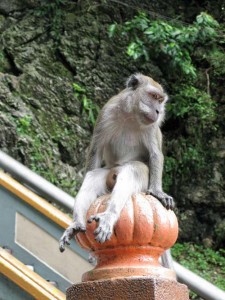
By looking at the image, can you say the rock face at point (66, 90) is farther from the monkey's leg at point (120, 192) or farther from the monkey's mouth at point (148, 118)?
the monkey's leg at point (120, 192)

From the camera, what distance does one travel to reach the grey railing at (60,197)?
2.87 meters

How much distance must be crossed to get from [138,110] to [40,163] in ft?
15.0

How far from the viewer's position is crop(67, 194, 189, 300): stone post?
2.17 m

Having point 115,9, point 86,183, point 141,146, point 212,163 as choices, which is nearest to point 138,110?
point 141,146

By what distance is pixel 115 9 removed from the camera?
1053cm

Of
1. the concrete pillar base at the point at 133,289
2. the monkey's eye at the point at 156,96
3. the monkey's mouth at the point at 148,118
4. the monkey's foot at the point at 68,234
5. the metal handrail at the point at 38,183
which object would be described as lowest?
the metal handrail at the point at 38,183

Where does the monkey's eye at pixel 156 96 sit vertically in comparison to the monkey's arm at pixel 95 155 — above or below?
above

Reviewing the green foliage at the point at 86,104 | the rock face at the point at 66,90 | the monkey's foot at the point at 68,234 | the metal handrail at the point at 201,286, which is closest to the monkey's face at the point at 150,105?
the metal handrail at the point at 201,286

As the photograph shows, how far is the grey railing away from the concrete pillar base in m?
0.65

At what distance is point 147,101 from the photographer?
3744 millimetres

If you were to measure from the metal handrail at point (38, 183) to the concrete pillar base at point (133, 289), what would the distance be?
57.5 inches

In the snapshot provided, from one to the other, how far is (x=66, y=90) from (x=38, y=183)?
18.3ft

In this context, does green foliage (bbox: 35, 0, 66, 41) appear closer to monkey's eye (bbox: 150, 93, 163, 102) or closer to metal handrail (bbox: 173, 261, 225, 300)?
monkey's eye (bbox: 150, 93, 163, 102)

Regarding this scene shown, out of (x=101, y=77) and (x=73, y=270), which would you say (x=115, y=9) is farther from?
(x=73, y=270)
